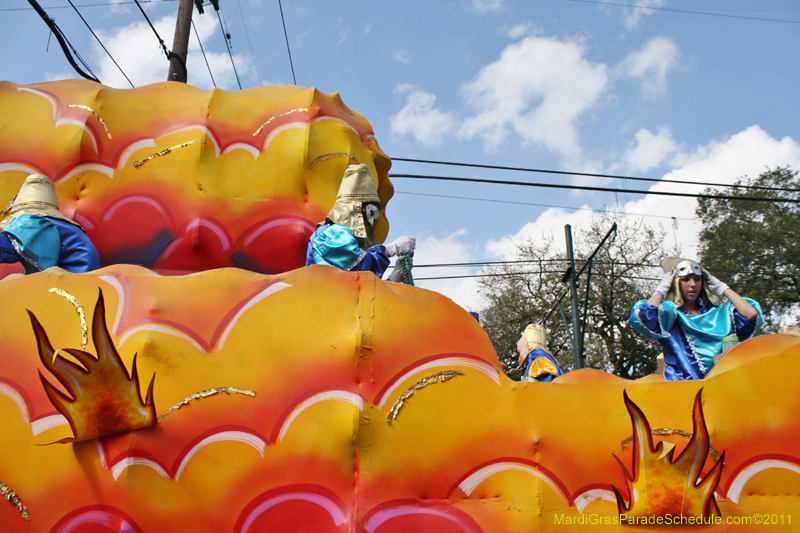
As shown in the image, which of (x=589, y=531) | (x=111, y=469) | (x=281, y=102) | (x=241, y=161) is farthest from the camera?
(x=281, y=102)

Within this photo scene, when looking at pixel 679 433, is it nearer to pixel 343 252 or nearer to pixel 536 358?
pixel 343 252

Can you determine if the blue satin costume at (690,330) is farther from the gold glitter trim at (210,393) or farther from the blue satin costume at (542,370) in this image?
the gold glitter trim at (210,393)

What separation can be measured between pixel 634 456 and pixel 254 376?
1.76 meters

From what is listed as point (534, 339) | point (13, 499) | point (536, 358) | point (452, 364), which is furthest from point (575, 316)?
point (13, 499)

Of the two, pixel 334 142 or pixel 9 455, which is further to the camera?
pixel 334 142

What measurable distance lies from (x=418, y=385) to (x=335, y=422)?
416 millimetres

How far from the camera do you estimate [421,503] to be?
8.14 feet

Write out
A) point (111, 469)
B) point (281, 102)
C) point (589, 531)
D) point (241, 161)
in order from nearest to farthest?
point (111, 469) → point (589, 531) → point (241, 161) → point (281, 102)

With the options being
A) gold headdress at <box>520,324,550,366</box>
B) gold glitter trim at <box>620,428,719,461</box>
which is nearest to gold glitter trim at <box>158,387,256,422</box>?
gold glitter trim at <box>620,428,719,461</box>

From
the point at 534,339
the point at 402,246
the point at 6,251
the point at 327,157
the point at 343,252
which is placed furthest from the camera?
the point at 534,339

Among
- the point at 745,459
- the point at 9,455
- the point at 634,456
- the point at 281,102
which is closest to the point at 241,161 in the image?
the point at 281,102

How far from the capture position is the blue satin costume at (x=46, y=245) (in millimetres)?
3047

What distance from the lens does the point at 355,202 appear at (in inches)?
141

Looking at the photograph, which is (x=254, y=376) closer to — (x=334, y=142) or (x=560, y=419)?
(x=560, y=419)
